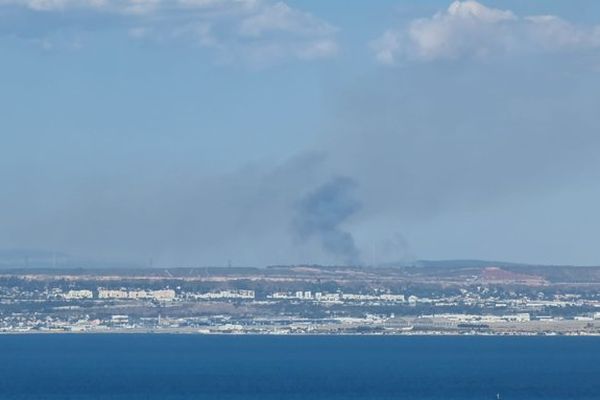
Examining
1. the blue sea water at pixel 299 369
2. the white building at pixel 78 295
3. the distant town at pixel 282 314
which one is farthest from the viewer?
the white building at pixel 78 295

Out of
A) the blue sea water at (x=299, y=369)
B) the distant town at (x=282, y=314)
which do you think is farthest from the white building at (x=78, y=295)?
the blue sea water at (x=299, y=369)

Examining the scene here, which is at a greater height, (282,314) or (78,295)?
(78,295)

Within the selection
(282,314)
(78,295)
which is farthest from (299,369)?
(78,295)

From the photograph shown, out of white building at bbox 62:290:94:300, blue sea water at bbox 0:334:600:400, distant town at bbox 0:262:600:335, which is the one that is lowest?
blue sea water at bbox 0:334:600:400

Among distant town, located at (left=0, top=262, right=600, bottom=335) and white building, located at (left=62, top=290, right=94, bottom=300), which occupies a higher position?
white building, located at (left=62, top=290, right=94, bottom=300)

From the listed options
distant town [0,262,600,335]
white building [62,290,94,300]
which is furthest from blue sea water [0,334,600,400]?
white building [62,290,94,300]

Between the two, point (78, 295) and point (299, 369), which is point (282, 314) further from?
point (299, 369)

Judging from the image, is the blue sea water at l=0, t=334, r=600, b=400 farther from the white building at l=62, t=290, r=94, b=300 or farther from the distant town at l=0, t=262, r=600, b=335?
the white building at l=62, t=290, r=94, b=300

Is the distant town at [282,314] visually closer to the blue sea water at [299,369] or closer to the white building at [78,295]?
the white building at [78,295]

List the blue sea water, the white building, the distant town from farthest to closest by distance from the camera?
the white building, the distant town, the blue sea water
